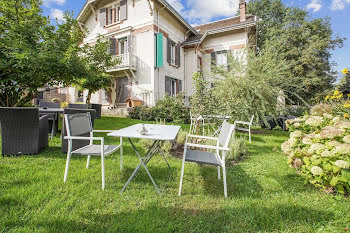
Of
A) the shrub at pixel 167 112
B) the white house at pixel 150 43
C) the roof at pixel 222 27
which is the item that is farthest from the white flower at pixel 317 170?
the roof at pixel 222 27

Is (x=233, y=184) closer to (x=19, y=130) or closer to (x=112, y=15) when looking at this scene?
(x=19, y=130)

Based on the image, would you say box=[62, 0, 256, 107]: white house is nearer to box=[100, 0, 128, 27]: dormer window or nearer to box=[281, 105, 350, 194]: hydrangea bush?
box=[100, 0, 128, 27]: dormer window

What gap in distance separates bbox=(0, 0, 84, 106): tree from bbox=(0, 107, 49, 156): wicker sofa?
45.0 inches

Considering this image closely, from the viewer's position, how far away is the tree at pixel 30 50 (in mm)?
3834

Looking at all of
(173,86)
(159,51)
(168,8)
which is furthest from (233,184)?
(168,8)

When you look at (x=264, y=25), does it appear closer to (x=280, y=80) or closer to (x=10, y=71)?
(x=280, y=80)

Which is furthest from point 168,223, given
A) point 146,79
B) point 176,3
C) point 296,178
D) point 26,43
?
point 176,3

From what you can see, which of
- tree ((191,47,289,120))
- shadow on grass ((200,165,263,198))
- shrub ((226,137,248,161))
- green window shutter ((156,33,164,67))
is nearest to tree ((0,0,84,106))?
shadow on grass ((200,165,263,198))

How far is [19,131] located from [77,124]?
1501mm

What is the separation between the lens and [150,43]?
1071 centimetres

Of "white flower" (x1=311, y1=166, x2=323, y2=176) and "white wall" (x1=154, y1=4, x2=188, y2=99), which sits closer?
"white flower" (x1=311, y1=166, x2=323, y2=176)

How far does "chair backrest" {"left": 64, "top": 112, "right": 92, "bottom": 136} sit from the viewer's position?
2473 millimetres

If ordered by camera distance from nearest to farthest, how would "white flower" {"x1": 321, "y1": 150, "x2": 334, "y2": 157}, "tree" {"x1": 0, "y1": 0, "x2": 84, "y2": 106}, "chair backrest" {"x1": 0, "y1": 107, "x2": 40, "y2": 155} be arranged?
"white flower" {"x1": 321, "y1": 150, "x2": 334, "y2": 157} → "chair backrest" {"x1": 0, "y1": 107, "x2": 40, "y2": 155} → "tree" {"x1": 0, "y1": 0, "x2": 84, "y2": 106}

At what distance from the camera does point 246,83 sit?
6621 millimetres
